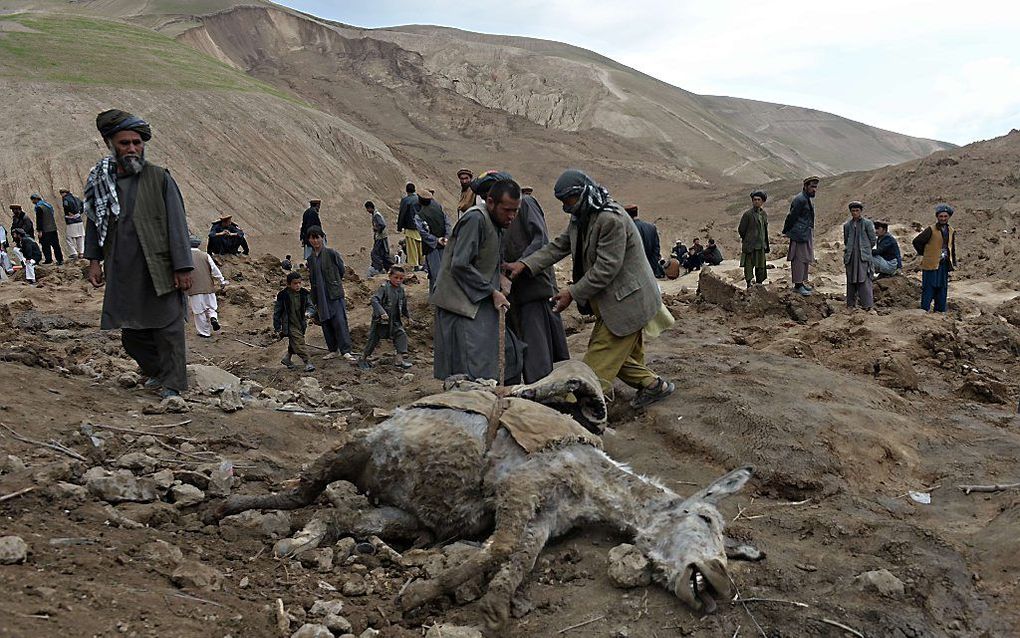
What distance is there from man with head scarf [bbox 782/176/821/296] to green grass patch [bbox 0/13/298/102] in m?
21.9

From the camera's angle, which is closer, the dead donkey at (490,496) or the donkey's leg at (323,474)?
the dead donkey at (490,496)

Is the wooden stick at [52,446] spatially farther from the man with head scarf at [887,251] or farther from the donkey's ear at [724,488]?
the man with head scarf at [887,251]

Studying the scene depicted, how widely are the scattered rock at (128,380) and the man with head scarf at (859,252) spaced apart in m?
8.60

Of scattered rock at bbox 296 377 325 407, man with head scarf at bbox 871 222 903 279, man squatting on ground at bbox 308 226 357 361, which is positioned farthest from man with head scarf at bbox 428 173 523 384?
man with head scarf at bbox 871 222 903 279

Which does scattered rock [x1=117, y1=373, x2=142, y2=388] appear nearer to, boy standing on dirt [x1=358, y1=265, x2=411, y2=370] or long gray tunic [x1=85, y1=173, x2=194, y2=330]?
long gray tunic [x1=85, y1=173, x2=194, y2=330]

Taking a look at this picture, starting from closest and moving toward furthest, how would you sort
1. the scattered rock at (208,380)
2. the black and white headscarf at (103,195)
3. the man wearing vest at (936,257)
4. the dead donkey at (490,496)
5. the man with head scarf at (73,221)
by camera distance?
the dead donkey at (490,496) → the black and white headscarf at (103,195) → the scattered rock at (208,380) → the man wearing vest at (936,257) → the man with head scarf at (73,221)

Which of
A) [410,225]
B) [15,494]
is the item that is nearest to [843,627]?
[15,494]

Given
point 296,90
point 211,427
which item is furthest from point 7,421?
point 296,90

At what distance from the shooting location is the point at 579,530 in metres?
3.42

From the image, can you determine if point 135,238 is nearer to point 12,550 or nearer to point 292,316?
point 12,550

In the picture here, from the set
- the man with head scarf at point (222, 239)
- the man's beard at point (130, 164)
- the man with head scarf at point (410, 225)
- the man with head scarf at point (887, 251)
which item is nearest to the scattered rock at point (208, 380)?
the man's beard at point (130, 164)

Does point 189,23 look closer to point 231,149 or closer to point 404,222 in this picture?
point 231,149

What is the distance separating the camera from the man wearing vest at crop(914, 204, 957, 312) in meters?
9.79

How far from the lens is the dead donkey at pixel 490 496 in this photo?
301 centimetres
